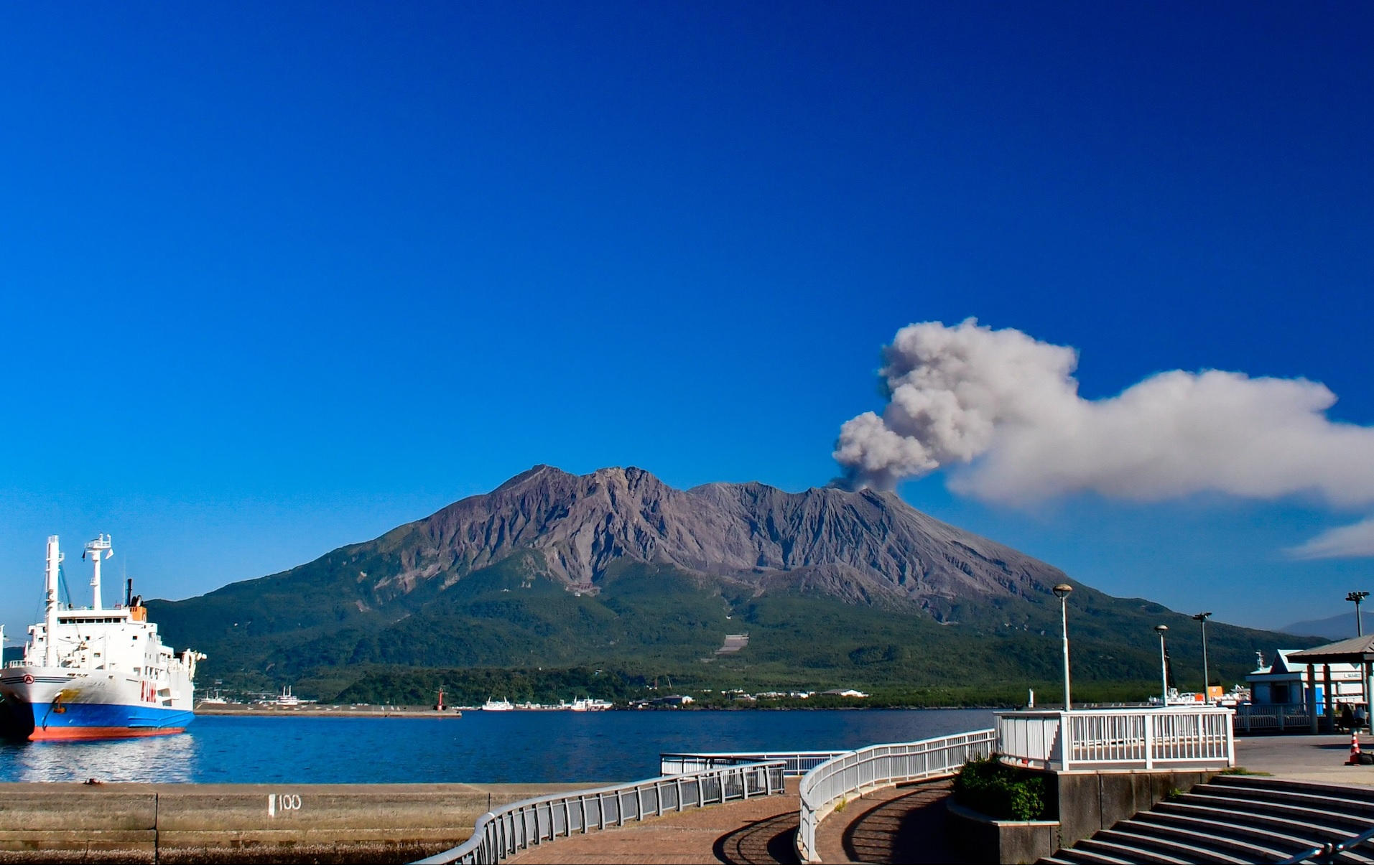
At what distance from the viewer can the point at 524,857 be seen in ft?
67.7

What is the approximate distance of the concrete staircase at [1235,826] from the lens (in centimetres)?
1766

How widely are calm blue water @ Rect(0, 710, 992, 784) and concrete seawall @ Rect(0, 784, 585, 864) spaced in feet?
121

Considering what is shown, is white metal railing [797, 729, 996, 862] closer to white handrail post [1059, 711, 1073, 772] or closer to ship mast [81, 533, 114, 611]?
white handrail post [1059, 711, 1073, 772]

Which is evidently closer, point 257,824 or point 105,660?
point 257,824

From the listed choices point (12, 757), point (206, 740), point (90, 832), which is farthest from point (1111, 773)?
point (206, 740)

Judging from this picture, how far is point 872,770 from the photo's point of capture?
29172 mm

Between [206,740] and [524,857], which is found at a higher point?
[524,857]

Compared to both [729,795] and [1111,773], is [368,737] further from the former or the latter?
[1111,773]

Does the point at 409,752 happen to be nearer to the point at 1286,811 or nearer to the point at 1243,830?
the point at 1243,830

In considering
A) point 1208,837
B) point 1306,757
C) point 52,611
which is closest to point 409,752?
point 52,611

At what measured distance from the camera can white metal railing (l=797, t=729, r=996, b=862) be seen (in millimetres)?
20109

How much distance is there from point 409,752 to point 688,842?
103 metres

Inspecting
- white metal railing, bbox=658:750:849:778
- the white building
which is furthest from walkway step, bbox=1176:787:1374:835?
the white building

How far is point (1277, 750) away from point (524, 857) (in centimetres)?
2016
